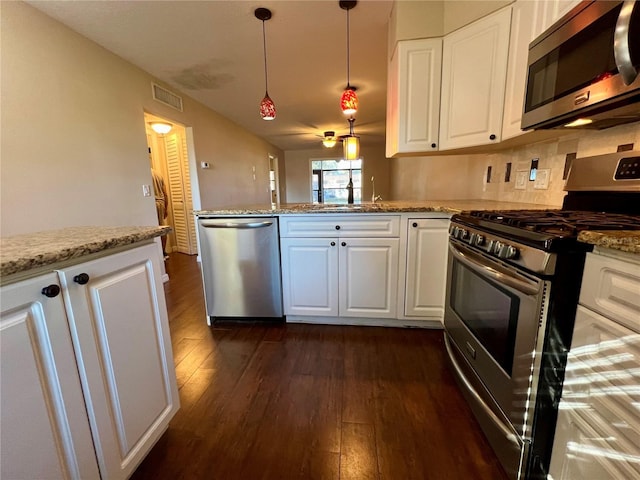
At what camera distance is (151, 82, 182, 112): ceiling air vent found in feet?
10.0

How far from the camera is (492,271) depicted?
3.50ft

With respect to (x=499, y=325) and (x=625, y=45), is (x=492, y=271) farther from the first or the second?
(x=625, y=45)

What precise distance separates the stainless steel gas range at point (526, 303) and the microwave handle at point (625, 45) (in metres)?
0.44

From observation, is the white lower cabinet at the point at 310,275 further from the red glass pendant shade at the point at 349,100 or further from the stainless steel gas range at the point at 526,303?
the red glass pendant shade at the point at 349,100

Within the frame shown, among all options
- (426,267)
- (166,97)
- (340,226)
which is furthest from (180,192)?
(426,267)

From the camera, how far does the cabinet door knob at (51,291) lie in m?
0.66

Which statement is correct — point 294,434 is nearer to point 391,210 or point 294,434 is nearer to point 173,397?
point 173,397

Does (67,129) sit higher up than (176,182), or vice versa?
(67,129)

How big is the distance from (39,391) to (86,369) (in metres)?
0.12

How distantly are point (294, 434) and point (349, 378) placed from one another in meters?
0.45

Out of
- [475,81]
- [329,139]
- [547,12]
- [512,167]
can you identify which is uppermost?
[329,139]

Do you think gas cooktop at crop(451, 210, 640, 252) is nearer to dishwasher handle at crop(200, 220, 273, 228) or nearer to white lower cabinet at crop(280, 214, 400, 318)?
white lower cabinet at crop(280, 214, 400, 318)

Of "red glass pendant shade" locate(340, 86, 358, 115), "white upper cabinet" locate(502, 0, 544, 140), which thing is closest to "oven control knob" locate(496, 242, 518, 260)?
"white upper cabinet" locate(502, 0, 544, 140)

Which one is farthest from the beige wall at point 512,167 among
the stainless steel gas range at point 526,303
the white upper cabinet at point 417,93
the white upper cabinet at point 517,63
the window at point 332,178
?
the window at point 332,178
